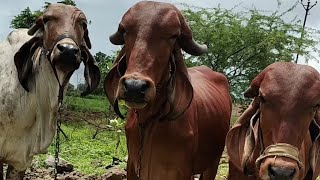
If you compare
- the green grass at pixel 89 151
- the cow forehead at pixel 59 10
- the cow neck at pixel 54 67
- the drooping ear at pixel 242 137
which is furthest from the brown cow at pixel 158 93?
the green grass at pixel 89 151

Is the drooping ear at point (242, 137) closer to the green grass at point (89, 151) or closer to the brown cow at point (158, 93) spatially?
the brown cow at point (158, 93)

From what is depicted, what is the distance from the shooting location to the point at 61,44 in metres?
5.24

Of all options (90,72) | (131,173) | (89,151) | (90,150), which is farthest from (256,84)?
(90,150)

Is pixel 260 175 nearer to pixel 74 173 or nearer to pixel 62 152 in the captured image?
pixel 74 173

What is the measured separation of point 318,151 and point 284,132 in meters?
0.54

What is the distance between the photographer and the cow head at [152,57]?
425 centimetres

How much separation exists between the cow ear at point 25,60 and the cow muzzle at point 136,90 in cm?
175

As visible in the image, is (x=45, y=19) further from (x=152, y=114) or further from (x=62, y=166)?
(x=62, y=166)

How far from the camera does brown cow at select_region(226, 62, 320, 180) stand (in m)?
3.98

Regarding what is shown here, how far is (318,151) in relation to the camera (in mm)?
4457

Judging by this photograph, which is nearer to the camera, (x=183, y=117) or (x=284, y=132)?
(x=284, y=132)

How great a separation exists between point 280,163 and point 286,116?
33 cm

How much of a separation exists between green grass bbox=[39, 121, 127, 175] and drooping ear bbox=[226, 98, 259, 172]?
551 centimetres

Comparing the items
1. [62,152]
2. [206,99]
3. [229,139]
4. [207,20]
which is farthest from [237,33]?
[229,139]
